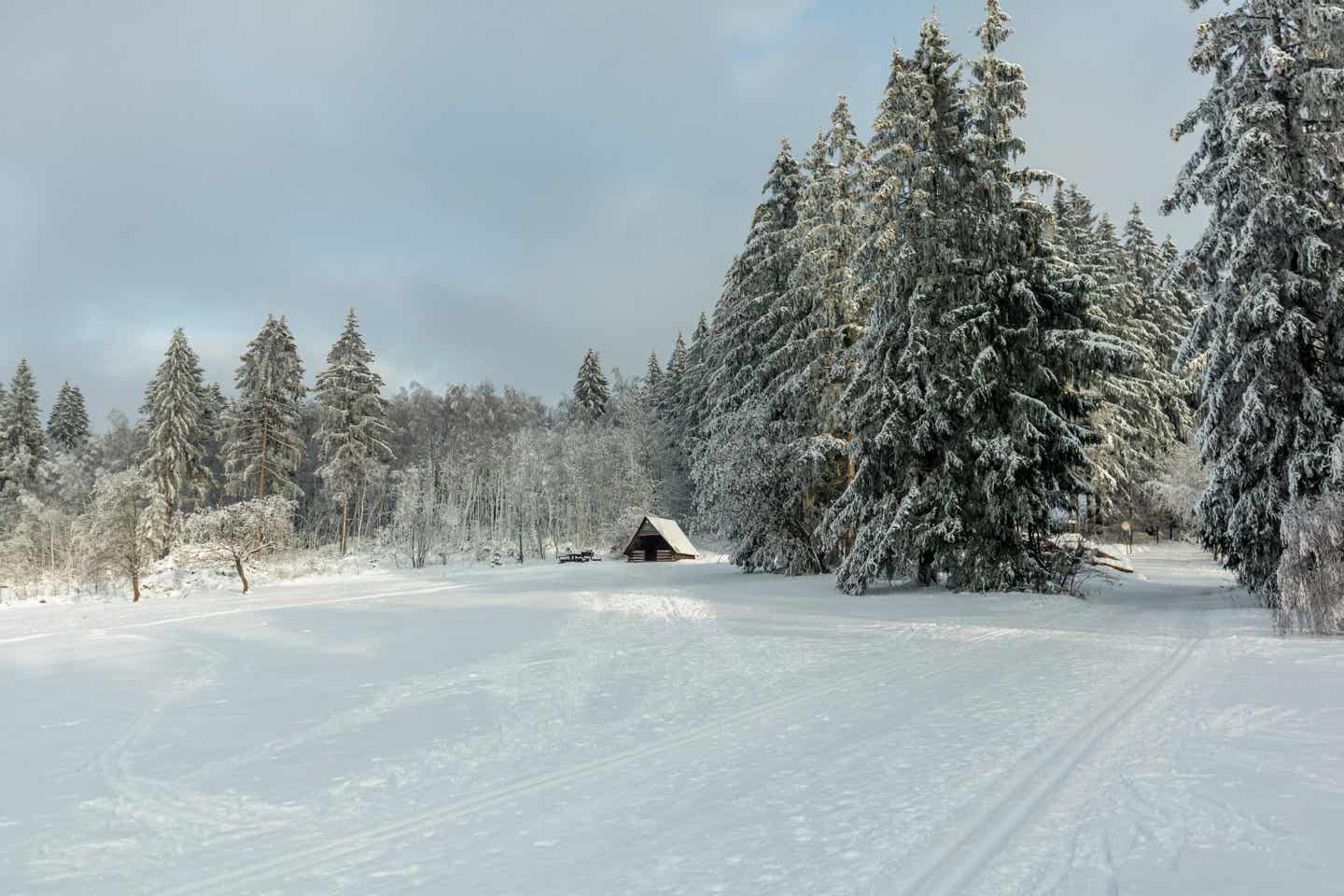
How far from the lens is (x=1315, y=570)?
1222 cm

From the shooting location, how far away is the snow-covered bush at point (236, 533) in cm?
2902

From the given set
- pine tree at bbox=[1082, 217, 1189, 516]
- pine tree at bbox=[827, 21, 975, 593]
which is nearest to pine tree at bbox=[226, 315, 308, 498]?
pine tree at bbox=[827, 21, 975, 593]

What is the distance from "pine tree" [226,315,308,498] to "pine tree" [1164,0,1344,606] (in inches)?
1825

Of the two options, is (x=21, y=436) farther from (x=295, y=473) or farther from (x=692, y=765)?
(x=692, y=765)

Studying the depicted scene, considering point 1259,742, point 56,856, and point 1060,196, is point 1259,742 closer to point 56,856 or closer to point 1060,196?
point 56,856

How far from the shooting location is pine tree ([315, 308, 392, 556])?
48875 millimetres

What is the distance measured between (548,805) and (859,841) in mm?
2092

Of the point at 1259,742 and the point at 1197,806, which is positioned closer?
the point at 1197,806

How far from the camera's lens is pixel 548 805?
5.15m

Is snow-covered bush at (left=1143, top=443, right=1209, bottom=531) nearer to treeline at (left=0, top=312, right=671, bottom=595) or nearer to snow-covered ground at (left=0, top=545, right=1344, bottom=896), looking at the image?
snow-covered ground at (left=0, top=545, right=1344, bottom=896)

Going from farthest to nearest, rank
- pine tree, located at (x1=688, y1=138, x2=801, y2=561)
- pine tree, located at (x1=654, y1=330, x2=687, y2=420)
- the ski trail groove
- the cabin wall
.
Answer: pine tree, located at (x1=654, y1=330, x2=687, y2=420), the cabin wall, pine tree, located at (x1=688, y1=138, x2=801, y2=561), the ski trail groove

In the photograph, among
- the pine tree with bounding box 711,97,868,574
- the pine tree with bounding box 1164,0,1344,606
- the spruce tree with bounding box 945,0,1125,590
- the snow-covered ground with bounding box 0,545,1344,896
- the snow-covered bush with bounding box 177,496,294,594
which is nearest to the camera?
→ the snow-covered ground with bounding box 0,545,1344,896

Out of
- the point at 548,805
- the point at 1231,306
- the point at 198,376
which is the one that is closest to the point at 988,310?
the point at 1231,306

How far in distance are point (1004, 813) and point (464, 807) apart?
3492 mm
